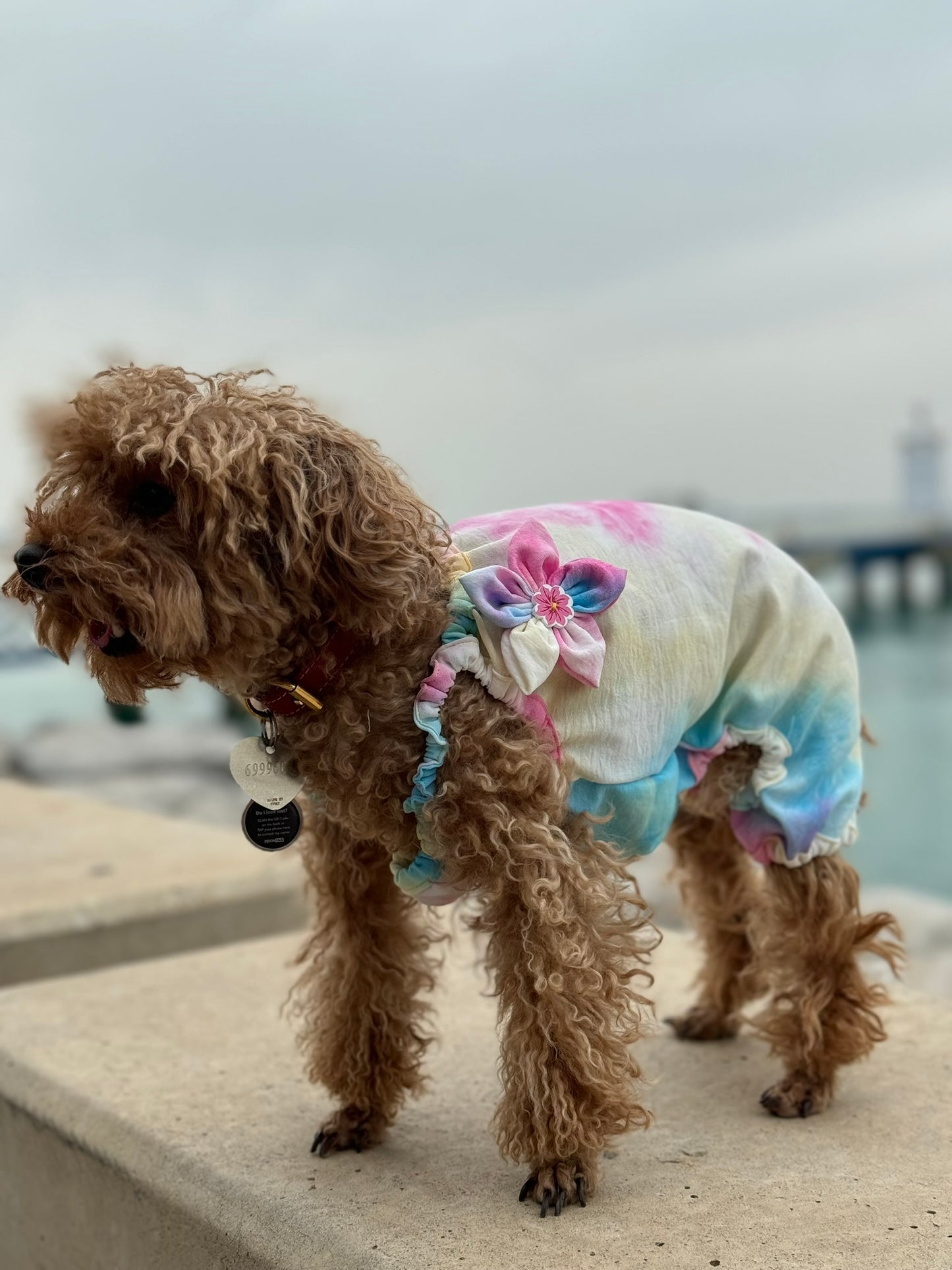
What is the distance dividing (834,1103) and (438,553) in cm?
160

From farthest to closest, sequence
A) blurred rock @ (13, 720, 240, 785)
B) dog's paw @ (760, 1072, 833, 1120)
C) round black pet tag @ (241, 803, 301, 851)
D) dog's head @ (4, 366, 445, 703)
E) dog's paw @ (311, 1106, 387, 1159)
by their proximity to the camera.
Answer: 1. blurred rock @ (13, 720, 240, 785)
2. dog's paw @ (760, 1072, 833, 1120)
3. dog's paw @ (311, 1106, 387, 1159)
4. round black pet tag @ (241, 803, 301, 851)
5. dog's head @ (4, 366, 445, 703)

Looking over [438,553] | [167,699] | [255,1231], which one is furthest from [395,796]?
[255,1231]

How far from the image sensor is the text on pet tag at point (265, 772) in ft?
8.18

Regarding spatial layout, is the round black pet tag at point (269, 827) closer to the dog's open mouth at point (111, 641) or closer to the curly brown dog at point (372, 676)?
the curly brown dog at point (372, 676)

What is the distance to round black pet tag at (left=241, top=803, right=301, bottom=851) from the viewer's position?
261 cm

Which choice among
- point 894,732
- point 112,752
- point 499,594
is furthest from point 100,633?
point 894,732

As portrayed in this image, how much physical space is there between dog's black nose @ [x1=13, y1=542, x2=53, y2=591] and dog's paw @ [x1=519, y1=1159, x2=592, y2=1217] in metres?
1.41

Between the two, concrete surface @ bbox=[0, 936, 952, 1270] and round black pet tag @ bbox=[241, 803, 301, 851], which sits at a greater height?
round black pet tag @ bbox=[241, 803, 301, 851]

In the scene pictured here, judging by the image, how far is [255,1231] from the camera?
248 cm

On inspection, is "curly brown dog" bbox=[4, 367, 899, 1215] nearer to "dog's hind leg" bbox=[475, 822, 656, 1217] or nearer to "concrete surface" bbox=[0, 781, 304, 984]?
"dog's hind leg" bbox=[475, 822, 656, 1217]

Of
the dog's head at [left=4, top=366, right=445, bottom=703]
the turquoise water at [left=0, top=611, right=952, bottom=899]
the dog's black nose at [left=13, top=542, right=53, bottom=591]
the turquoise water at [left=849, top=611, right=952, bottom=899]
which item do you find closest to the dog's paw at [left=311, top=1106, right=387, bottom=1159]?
the dog's head at [left=4, top=366, right=445, bottom=703]

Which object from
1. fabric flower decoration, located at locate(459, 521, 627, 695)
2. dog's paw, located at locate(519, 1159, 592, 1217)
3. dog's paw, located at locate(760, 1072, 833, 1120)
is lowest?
dog's paw, located at locate(760, 1072, 833, 1120)

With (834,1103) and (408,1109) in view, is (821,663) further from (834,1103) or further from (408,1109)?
(408,1109)

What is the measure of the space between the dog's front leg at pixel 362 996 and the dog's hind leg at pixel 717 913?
2.75 ft
